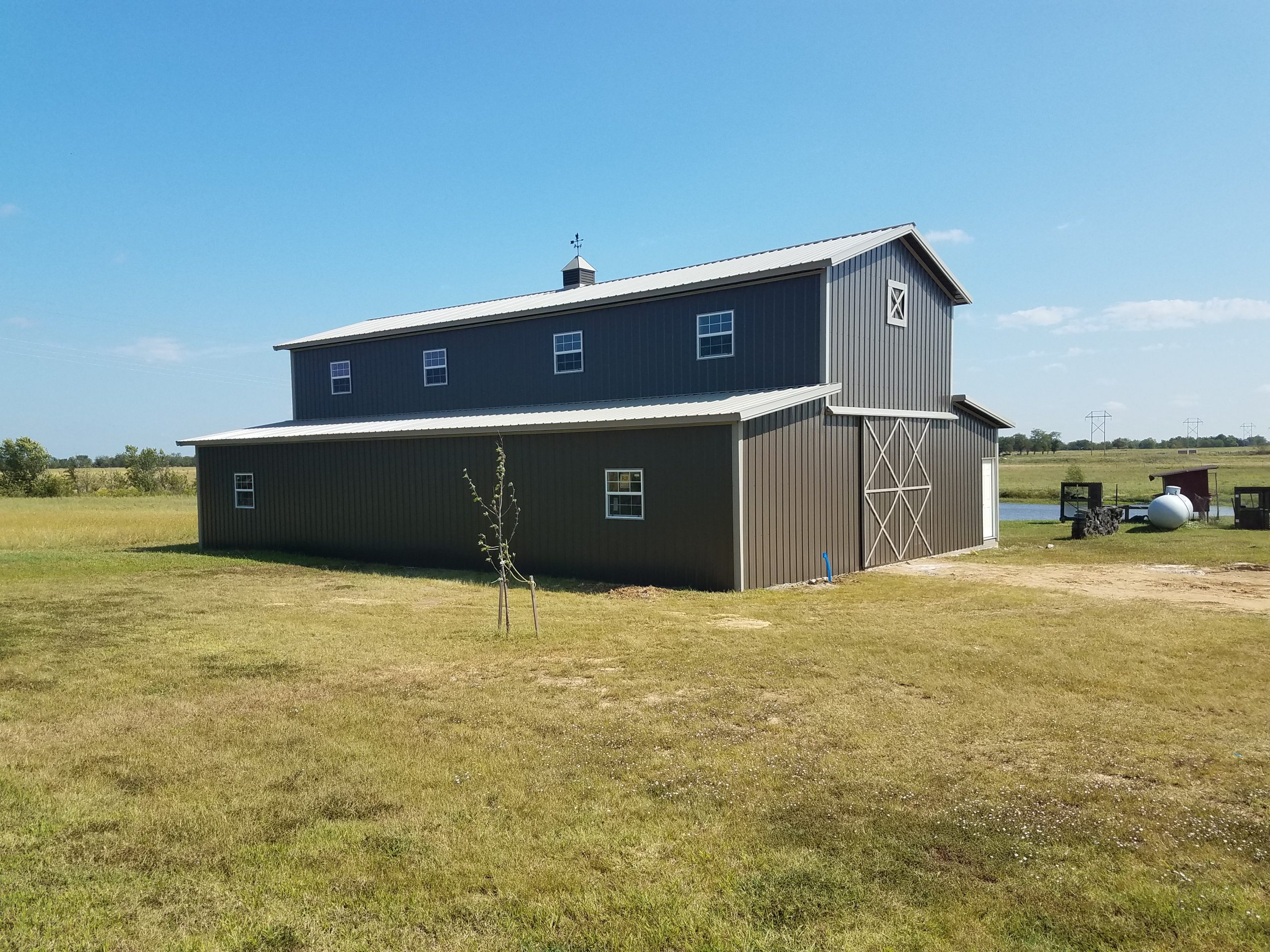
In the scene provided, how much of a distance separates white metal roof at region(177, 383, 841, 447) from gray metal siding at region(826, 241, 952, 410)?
1170mm

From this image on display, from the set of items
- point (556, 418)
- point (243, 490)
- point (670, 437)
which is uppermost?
point (556, 418)

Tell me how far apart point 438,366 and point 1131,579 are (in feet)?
57.6

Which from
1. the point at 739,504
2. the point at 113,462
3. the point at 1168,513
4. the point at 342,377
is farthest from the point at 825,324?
the point at 113,462

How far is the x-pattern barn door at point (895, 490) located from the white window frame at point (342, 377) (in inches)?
620

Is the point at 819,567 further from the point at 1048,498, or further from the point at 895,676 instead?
the point at 1048,498

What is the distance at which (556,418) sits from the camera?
1808cm

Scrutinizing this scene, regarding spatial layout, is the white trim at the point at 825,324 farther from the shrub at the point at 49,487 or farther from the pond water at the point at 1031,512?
the shrub at the point at 49,487

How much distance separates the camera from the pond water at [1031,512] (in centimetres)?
3434

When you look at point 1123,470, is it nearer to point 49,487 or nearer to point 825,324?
point 825,324

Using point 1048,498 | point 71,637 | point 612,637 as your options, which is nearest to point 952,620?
point 612,637

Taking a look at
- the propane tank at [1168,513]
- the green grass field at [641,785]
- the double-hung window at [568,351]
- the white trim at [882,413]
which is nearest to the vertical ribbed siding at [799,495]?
the white trim at [882,413]

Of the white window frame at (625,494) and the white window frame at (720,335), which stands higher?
the white window frame at (720,335)

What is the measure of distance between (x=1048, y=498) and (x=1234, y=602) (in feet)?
124

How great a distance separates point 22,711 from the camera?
7836 mm
